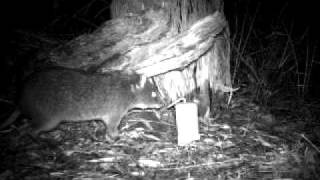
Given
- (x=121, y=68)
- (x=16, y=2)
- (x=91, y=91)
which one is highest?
(x=16, y=2)

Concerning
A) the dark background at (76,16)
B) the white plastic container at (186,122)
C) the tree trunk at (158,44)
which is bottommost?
the white plastic container at (186,122)

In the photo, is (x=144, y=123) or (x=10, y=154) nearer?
(x=10, y=154)

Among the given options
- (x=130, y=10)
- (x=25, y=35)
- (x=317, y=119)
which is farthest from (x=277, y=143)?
(x=25, y=35)

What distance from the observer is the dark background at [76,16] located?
6.26m

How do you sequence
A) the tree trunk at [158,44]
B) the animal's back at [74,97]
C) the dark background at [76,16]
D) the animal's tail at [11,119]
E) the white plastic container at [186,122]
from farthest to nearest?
the dark background at [76,16]
the tree trunk at [158,44]
the animal's tail at [11,119]
the animal's back at [74,97]
the white plastic container at [186,122]

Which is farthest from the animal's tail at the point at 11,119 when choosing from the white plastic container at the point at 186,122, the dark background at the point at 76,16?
the white plastic container at the point at 186,122

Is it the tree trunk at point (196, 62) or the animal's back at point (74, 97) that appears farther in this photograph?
the tree trunk at point (196, 62)

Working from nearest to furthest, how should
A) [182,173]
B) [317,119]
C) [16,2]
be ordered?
[182,173] → [317,119] → [16,2]

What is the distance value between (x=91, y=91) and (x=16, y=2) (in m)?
4.26

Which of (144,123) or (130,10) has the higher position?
(130,10)

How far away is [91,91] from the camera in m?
4.23

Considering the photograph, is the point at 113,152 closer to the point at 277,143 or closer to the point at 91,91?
the point at 91,91

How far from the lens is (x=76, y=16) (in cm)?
689

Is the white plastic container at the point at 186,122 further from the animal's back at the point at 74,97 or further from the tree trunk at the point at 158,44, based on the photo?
the animal's back at the point at 74,97
